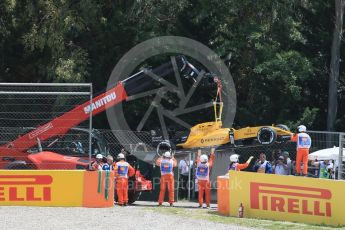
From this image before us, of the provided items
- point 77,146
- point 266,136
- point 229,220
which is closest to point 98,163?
point 77,146

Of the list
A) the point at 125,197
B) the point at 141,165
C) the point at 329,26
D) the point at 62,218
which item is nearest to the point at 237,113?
the point at 329,26

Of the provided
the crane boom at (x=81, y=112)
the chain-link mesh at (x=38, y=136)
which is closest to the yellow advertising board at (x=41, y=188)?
the chain-link mesh at (x=38, y=136)

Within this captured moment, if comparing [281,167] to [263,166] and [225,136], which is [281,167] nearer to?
[263,166]

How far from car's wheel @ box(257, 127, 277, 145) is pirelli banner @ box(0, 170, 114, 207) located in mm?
4631

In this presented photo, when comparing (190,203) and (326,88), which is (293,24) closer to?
(326,88)

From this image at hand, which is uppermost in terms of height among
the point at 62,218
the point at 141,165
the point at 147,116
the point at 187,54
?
the point at 187,54

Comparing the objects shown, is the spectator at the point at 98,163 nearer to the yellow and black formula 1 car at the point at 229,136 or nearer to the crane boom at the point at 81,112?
the crane boom at the point at 81,112

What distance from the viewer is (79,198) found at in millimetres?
18109

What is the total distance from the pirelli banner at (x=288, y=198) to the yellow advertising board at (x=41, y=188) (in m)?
3.90

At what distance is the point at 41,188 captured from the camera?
59.3 feet

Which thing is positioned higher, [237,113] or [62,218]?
[237,113]

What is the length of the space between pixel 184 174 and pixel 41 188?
16.9 ft

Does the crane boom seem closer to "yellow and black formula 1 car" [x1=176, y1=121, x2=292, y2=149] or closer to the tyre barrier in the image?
"yellow and black formula 1 car" [x1=176, y1=121, x2=292, y2=149]

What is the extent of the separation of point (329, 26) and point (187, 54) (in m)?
5.90
